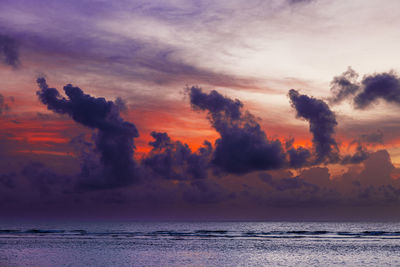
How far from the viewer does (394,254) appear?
63281mm

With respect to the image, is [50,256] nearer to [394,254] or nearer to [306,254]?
[306,254]

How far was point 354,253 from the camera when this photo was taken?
64.8 meters

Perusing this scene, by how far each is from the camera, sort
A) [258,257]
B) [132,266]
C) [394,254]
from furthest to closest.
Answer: [394,254], [258,257], [132,266]

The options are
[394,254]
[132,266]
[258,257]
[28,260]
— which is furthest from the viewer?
[394,254]

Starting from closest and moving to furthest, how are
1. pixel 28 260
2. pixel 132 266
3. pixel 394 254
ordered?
pixel 132 266, pixel 28 260, pixel 394 254

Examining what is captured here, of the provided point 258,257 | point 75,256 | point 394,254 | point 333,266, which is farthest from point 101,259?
point 394,254

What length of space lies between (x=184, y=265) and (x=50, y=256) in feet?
71.5

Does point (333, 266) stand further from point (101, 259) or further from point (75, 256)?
point (75, 256)

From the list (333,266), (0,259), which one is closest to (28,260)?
(0,259)

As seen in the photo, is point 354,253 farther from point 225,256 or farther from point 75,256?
point 75,256

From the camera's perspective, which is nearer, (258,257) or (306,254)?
(258,257)

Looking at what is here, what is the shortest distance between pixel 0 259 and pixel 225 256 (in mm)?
30119

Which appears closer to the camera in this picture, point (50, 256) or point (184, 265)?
point (184, 265)

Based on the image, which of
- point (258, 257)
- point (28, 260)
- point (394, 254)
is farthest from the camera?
point (394, 254)
